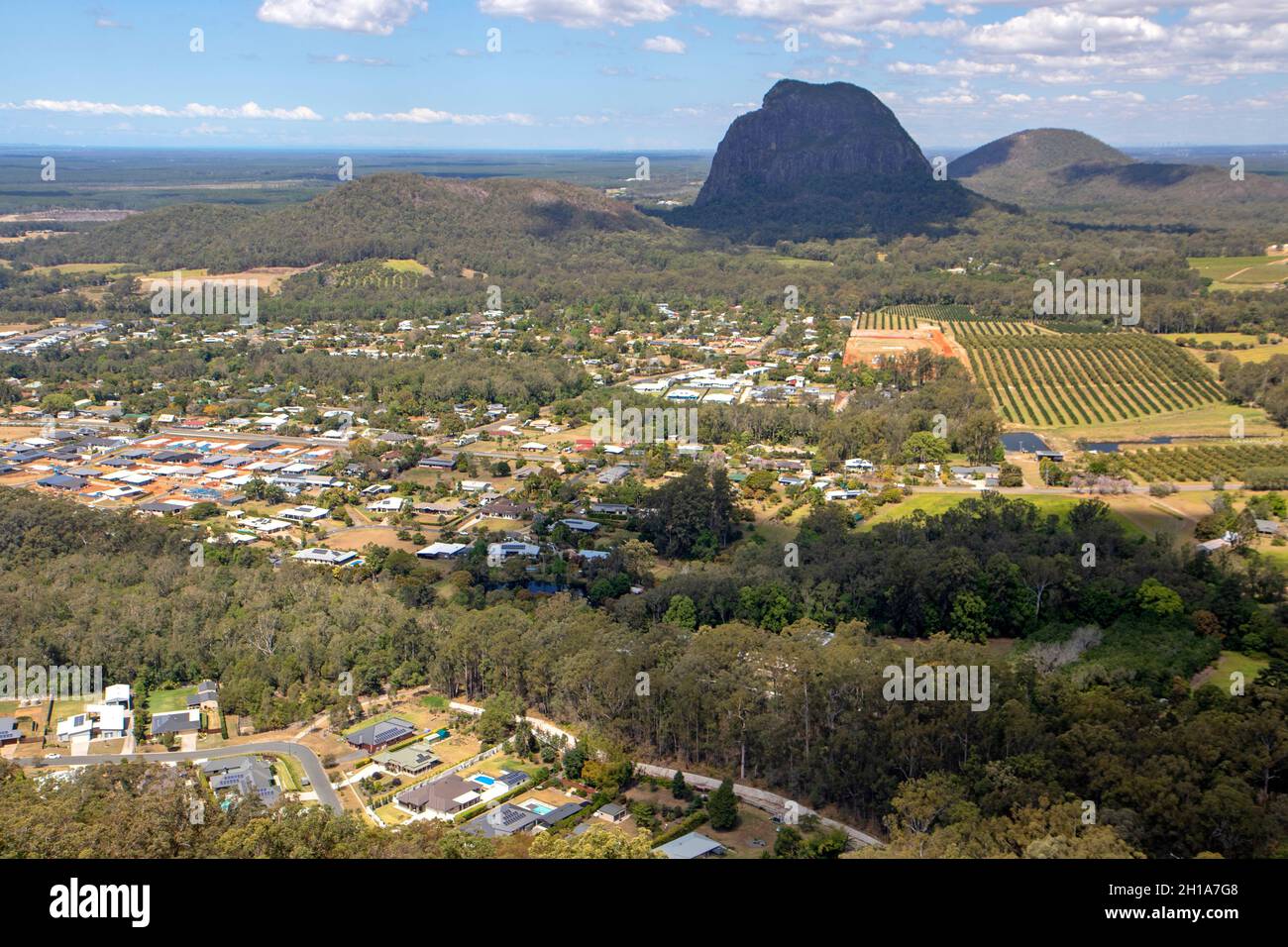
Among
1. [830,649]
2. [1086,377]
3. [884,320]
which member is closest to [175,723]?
[830,649]

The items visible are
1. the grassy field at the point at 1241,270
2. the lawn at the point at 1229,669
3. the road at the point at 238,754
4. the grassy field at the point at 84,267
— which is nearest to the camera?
the road at the point at 238,754

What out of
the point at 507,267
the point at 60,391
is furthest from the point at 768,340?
the point at 60,391

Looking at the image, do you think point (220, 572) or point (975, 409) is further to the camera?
point (975, 409)

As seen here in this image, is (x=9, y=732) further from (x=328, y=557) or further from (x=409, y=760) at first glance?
(x=328, y=557)

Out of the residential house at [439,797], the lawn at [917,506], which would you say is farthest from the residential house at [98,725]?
the lawn at [917,506]

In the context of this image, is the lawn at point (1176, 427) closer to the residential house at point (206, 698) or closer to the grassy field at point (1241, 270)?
the grassy field at point (1241, 270)
